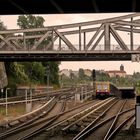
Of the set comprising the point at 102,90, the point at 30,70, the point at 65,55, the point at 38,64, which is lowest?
the point at 102,90

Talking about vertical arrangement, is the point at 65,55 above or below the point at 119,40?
below

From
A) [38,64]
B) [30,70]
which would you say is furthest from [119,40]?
[38,64]

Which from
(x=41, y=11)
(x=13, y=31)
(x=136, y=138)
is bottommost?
(x=136, y=138)

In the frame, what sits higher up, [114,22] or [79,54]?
[114,22]

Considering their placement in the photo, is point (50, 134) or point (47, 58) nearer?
point (50, 134)

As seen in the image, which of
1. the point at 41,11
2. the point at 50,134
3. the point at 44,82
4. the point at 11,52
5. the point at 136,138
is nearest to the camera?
the point at 41,11

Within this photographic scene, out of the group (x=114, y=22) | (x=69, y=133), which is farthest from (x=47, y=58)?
(x=69, y=133)

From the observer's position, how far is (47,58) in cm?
6694

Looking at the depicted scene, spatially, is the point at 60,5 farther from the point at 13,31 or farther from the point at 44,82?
the point at 44,82

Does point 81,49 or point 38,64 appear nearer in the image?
point 81,49

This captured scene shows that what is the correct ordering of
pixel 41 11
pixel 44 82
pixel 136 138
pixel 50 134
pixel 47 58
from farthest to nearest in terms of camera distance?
pixel 44 82, pixel 47 58, pixel 50 134, pixel 136 138, pixel 41 11

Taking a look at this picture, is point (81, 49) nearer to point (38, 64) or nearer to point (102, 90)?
point (102, 90)

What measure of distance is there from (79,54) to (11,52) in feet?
28.8

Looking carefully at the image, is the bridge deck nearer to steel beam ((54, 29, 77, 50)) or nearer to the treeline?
steel beam ((54, 29, 77, 50))
